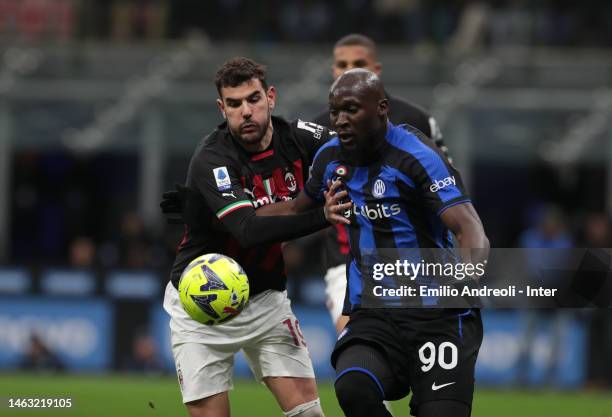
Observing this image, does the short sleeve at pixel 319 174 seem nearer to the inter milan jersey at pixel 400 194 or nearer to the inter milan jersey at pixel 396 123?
the inter milan jersey at pixel 400 194

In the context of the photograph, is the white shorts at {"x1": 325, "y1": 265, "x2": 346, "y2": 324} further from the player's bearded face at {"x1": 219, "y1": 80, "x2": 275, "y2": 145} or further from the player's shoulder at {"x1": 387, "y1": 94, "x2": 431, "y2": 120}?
the player's bearded face at {"x1": 219, "y1": 80, "x2": 275, "y2": 145}

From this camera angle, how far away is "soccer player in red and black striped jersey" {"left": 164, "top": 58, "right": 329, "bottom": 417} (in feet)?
22.8

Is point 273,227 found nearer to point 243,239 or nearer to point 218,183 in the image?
point 243,239

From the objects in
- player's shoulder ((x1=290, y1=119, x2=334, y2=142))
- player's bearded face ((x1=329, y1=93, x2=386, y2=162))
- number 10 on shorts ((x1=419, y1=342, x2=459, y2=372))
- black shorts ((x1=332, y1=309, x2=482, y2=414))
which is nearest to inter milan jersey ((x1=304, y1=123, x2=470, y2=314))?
player's bearded face ((x1=329, y1=93, x2=386, y2=162))

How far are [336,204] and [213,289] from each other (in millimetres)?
978

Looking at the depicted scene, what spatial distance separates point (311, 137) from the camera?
24.0ft

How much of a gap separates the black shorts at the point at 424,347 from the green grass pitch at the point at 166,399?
417cm

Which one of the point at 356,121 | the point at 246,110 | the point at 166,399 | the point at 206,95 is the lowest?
the point at 166,399

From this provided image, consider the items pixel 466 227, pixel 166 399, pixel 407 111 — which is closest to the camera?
pixel 466 227

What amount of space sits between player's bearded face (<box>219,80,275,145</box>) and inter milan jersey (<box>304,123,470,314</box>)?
769 millimetres

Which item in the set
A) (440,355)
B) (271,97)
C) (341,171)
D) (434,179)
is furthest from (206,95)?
(440,355)

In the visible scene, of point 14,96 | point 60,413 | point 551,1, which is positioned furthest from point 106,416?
point 551,1

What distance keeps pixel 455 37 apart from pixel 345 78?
14.1 m

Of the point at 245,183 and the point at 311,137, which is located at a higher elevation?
the point at 311,137
